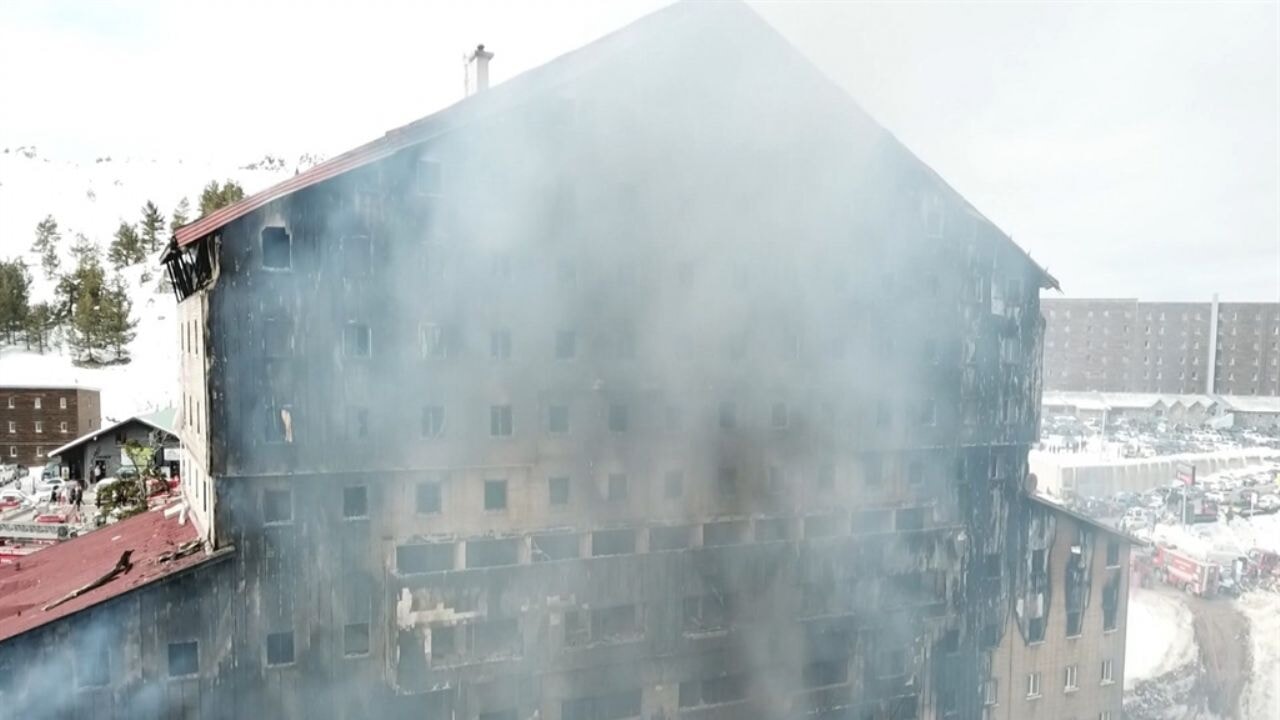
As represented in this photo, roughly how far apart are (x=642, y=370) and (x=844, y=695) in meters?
3.92

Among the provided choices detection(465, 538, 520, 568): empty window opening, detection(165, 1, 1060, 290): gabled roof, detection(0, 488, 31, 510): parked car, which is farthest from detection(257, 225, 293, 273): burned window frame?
detection(0, 488, 31, 510): parked car

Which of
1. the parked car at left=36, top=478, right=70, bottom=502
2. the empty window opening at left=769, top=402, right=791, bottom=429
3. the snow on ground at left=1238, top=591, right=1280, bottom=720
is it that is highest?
the empty window opening at left=769, top=402, right=791, bottom=429

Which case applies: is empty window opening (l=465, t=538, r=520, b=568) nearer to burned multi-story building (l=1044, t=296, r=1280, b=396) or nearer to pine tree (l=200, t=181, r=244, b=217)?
burned multi-story building (l=1044, t=296, r=1280, b=396)

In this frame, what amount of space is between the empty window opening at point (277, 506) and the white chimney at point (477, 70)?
14.5 ft

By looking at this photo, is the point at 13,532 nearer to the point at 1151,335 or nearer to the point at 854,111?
the point at 854,111

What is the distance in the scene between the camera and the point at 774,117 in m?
6.99

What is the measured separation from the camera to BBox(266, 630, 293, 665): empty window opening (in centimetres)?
576

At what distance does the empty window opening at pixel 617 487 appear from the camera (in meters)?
6.66

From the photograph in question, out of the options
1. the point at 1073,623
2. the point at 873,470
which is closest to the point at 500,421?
the point at 873,470

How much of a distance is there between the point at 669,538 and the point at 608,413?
4.25 feet

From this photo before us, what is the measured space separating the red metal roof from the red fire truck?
19.3 meters

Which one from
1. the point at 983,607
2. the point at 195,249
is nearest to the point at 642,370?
the point at 195,249

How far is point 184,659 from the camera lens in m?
5.58

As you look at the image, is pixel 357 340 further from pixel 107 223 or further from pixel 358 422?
pixel 107 223
